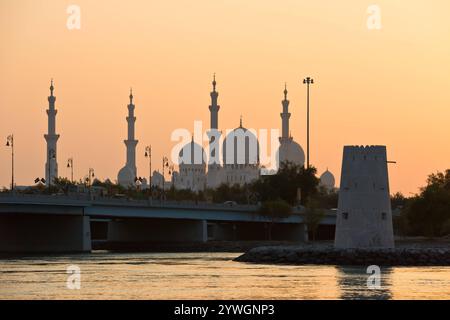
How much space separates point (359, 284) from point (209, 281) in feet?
27.7

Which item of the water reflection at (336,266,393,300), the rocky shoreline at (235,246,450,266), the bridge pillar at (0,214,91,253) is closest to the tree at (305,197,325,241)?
the bridge pillar at (0,214,91,253)

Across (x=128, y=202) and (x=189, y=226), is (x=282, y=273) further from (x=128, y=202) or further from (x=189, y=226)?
(x=189, y=226)

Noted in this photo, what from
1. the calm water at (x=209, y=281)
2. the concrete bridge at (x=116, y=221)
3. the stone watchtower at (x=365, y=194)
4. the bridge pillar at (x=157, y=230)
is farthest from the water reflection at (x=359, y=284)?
the bridge pillar at (x=157, y=230)

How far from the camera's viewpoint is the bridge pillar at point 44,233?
135750mm

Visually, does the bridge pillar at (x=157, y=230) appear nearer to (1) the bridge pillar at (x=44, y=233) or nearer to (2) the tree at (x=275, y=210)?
(2) the tree at (x=275, y=210)

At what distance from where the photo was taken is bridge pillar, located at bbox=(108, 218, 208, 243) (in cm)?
15362

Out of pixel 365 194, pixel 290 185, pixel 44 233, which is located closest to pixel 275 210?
pixel 44 233

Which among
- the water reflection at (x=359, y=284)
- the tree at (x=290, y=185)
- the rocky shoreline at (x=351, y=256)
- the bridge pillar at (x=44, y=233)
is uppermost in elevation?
the tree at (x=290, y=185)

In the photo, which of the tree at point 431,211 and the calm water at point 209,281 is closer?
the calm water at point 209,281

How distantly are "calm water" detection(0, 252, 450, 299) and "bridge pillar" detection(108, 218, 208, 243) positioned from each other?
140 feet

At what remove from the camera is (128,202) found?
14100 cm

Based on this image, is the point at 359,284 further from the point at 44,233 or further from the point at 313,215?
→ the point at 313,215

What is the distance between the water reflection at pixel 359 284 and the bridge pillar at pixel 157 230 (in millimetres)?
55218
